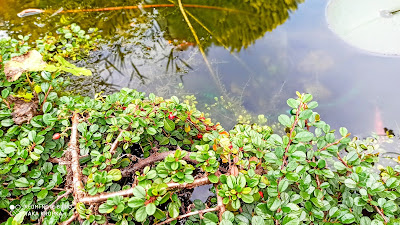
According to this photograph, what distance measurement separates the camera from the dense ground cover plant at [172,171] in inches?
38.9

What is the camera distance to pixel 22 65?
162 cm

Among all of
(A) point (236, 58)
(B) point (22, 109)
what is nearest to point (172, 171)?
(B) point (22, 109)

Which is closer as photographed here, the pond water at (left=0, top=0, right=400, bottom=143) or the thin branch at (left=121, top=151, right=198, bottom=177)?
the thin branch at (left=121, top=151, right=198, bottom=177)

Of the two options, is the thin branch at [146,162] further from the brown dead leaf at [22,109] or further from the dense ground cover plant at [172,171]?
the brown dead leaf at [22,109]

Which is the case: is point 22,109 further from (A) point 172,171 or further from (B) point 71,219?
(A) point 172,171

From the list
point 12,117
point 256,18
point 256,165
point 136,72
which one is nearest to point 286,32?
point 256,18

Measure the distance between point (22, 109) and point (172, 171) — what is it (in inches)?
41.2

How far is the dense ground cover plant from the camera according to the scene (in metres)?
0.99

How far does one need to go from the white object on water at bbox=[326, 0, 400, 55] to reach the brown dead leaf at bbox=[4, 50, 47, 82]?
7.81 feet

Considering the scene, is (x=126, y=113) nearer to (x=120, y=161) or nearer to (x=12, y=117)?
(x=120, y=161)

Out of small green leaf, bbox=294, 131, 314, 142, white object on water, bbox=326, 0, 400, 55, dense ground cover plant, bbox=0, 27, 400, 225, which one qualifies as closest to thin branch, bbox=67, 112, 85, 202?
dense ground cover plant, bbox=0, 27, 400, 225

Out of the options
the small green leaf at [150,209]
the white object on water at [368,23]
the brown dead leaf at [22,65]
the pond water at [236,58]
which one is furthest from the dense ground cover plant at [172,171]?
the white object on water at [368,23]

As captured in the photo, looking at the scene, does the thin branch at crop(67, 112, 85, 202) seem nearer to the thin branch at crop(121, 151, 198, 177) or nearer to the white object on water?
the thin branch at crop(121, 151, 198, 177)

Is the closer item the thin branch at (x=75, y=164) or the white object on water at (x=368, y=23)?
A: the thin branch at (x=75, y=164)
